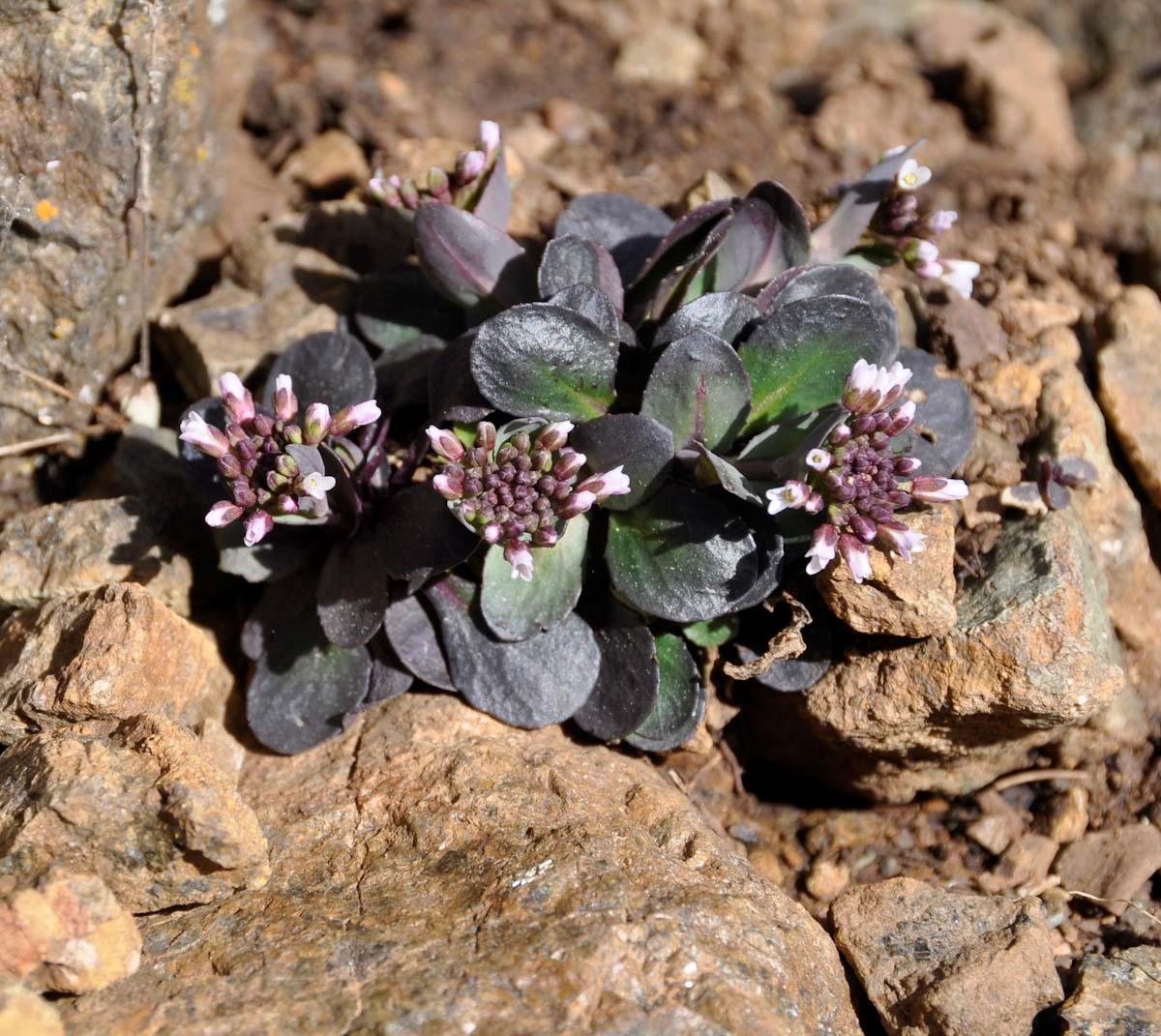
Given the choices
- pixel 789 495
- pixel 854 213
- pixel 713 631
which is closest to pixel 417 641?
pixel 713 631

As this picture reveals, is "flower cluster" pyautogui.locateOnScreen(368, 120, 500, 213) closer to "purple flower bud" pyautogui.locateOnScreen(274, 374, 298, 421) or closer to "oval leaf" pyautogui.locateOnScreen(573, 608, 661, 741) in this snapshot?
"purple flower bud" pyautogui.locateOnScreen(274, 374, 298, 421)

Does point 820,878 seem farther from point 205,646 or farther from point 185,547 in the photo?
point 185,547

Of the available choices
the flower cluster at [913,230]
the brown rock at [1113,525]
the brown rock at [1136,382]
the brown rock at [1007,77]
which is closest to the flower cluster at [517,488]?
the flower cluster at [913,230]

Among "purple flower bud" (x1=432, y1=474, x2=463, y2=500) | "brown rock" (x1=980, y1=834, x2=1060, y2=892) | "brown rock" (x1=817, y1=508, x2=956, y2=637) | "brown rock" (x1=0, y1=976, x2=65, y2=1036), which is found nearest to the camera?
"brown rock" (x1=0, y1=976, x2=65, y2=1036)

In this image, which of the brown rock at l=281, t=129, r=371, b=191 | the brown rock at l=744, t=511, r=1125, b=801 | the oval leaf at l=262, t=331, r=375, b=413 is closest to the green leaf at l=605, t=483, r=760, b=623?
the brown rock at l=744, t=511, r=1125, b=801

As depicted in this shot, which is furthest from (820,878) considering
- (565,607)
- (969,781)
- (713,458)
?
(713,458)

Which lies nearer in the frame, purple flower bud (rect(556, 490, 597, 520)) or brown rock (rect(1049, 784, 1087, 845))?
purple flower bud (rect(556, 490, 597, 520))

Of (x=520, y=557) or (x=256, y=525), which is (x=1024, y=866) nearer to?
(x=520, y=557)
